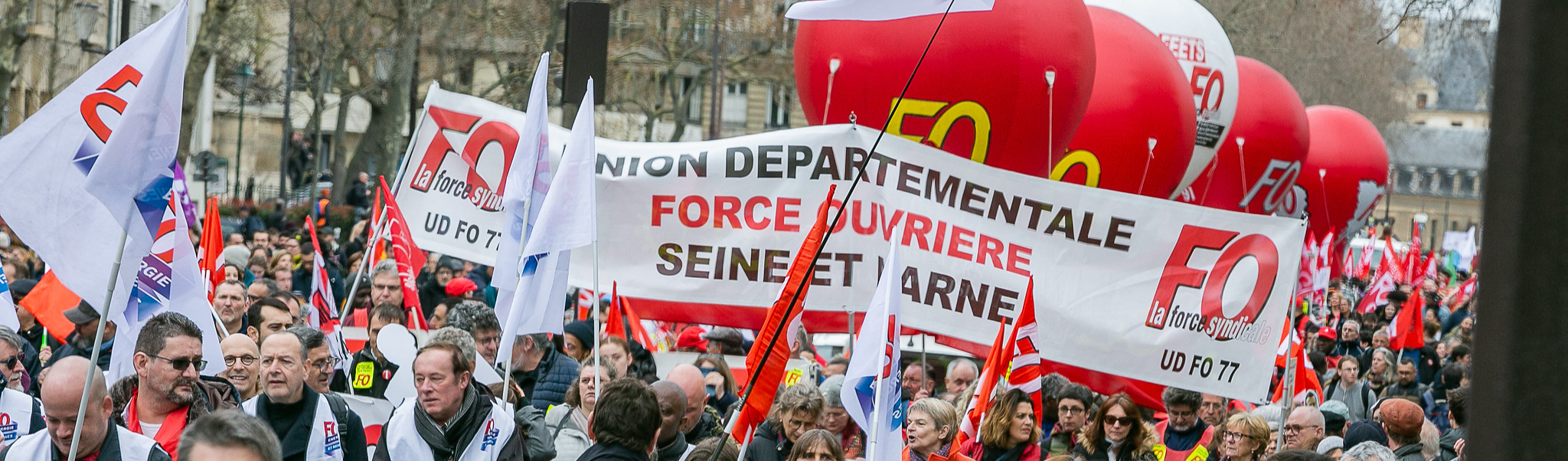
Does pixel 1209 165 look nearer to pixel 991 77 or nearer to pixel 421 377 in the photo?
pixel 991 77

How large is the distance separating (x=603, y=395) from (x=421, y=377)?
1.85 ft

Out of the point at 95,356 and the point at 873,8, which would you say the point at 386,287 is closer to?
the point at 873,8

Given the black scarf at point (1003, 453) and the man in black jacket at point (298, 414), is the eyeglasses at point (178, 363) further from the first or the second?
the black scarf at point (1003, 453)

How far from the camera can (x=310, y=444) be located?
5137mm

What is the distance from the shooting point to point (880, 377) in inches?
217

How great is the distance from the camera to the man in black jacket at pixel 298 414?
5203mm

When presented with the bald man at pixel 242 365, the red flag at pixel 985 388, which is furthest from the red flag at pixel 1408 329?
the bald man at pixel 242 365

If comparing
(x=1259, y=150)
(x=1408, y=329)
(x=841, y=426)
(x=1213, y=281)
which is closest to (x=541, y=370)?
(x=841, y=426)

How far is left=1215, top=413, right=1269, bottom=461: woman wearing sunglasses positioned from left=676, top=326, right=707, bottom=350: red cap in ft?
15.4

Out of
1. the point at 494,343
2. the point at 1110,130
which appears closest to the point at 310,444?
the point at 494,343

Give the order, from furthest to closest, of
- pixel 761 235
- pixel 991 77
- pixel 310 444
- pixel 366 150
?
1. pixel 366 150
2. pixel 991 77
3. pixel 761 235
4. pixel 310 444

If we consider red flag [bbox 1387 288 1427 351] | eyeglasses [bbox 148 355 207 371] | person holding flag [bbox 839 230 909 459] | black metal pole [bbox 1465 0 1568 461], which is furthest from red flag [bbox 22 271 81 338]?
red flag [bbox 1387 288 1427 351]

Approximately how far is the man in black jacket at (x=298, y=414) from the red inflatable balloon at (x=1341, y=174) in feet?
67.0

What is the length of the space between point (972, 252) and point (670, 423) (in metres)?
2.80
